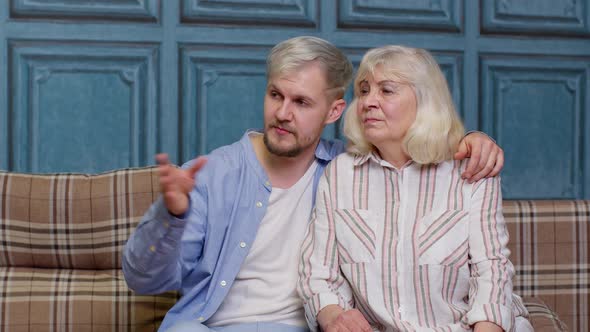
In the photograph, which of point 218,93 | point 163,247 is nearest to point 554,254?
point 218,93

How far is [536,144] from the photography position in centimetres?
303

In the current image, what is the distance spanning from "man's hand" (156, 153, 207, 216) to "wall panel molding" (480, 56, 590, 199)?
1630mm

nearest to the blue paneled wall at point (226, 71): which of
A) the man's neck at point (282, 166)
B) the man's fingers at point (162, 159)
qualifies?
the man's neck at point (282, 166)

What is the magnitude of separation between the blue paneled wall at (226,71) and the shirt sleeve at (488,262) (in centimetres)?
103

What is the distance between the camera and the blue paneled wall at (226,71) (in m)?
2.62

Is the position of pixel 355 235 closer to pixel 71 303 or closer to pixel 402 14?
pixel 71 303

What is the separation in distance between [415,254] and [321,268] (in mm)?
225

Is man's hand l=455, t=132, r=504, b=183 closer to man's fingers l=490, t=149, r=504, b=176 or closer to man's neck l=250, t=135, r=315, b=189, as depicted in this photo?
man's fingers l=490, t=149, r=504, b=176

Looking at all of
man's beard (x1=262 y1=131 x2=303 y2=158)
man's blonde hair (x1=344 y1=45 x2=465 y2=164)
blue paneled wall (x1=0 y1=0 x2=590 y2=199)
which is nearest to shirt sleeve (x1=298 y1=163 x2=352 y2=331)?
man's beard (x1=262 y1=131 x2=303 y2=158)

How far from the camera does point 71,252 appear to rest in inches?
89.7

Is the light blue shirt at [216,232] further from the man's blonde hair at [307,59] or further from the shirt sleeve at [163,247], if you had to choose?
the man's blonde hair at [307,59]

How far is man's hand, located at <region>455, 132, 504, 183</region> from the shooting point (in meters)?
1.91

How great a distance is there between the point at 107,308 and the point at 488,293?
1049mm

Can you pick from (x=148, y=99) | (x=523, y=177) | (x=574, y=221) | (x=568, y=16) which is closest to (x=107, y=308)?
(x=148, y=99)
